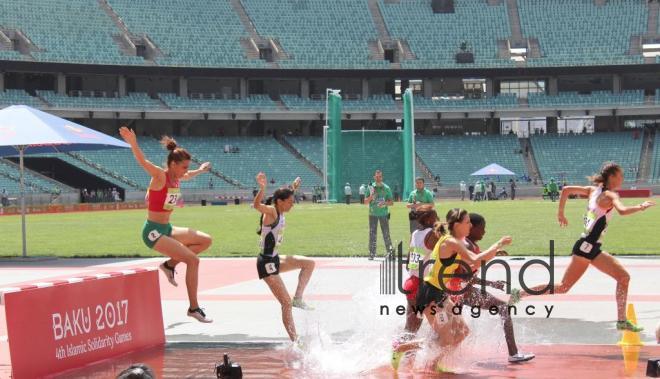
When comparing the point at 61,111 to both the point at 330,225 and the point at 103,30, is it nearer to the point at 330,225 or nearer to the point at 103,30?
the point at 103,30

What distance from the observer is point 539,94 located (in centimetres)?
8056

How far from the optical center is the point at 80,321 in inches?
350

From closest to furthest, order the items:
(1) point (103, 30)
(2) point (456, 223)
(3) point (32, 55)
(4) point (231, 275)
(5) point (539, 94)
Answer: (2) point (456, 223) < (4) point (231, 275) < (3) point (32, 55) < (1) point (103, 30) < (5) point (539, 94)

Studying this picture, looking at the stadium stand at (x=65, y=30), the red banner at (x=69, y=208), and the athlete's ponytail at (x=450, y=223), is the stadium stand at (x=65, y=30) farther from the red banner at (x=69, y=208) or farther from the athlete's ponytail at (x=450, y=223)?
the athlete's ponytail at (x=450, y=223)

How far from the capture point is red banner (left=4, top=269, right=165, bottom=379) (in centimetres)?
809

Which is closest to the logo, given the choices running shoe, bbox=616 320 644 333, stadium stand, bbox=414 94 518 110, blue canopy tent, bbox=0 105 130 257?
running shoe, bbox=616 320 644 333

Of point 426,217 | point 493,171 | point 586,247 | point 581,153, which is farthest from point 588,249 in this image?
point 581,153

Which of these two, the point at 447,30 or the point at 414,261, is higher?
the point at 447,30

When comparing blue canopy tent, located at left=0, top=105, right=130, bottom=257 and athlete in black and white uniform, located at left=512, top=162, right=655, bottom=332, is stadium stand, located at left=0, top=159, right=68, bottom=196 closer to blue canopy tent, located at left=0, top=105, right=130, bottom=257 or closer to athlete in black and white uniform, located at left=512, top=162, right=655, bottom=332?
blue canopy tent, located at left=0, top=105, right=130, bottom=257

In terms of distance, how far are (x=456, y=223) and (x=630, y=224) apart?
2545cm

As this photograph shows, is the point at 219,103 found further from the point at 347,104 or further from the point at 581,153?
the point at 581,153

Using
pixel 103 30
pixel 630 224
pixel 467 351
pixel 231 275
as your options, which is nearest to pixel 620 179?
pixel 467 351

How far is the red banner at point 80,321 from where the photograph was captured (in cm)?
809

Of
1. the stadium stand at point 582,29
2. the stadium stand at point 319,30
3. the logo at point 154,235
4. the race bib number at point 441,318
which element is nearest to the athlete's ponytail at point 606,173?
the race bib number at point 441,318
